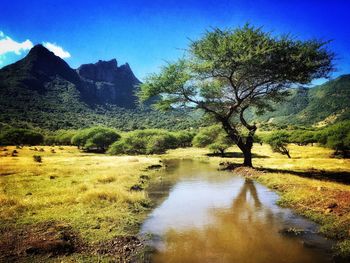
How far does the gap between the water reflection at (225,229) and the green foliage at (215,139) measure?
58.6 metres

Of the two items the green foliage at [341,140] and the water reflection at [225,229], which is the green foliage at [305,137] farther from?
the water reflection at [225,229]

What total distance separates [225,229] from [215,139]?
79.6 meters

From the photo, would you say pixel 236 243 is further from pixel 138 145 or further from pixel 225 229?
pixel 138 145

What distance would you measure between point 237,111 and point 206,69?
30.2 feet

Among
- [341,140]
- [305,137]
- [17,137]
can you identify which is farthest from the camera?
[17,137]

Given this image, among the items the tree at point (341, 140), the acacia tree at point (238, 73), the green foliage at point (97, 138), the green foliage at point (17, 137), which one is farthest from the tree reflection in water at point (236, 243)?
the green foliage at point (17, 137)

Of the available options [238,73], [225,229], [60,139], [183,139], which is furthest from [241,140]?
[60,139]

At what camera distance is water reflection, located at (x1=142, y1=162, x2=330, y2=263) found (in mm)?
12352

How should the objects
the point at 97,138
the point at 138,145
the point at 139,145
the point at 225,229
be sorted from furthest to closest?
the point at 97,138 → the point at 139,145 → the point at 138,145 → the point at 225,229

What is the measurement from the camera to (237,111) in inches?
1607

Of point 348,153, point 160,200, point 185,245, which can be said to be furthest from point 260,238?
point 348,153

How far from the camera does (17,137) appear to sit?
4675 inches

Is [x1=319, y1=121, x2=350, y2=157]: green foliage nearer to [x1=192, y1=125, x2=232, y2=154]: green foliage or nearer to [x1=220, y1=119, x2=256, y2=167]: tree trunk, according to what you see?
[x1=192, y1=125, x2=232, y2=154]: green foliage

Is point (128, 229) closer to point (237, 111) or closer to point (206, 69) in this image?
point (206, 69)
